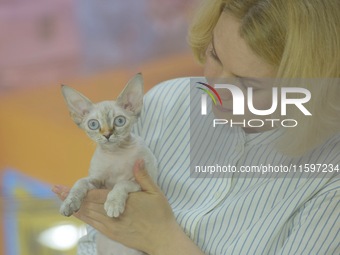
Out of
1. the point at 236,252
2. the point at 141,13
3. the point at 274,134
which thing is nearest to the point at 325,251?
the point at 236,252

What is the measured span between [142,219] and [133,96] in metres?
0.23

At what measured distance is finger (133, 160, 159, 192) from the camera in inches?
45.2

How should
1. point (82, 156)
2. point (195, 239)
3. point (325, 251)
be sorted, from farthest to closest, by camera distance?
1. point (82, 156)
2. point (195, 239)
3. point (325, 251)

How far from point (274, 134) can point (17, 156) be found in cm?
67

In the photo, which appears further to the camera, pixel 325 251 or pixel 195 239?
pixel 195 239

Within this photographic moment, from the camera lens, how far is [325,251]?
1.10m

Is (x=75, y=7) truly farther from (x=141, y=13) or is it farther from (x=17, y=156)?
(x=17, y=156)

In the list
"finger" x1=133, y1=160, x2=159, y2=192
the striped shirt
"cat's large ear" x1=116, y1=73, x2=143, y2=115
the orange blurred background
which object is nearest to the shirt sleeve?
the striped shirt

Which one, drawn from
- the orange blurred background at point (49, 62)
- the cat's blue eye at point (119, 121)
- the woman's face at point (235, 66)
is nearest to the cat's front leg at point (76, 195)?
the cat's blue eye at point (119, 121)

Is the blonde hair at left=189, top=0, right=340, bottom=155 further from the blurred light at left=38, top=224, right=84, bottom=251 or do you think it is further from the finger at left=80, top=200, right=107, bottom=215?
the blurred light at left=38, top=224, right=84, bottom=251

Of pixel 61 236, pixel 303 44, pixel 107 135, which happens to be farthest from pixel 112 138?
pixel 61 236

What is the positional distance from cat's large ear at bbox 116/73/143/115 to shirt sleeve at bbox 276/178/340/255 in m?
0.36

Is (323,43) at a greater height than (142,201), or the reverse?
(323,43)

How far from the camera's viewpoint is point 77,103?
1163 mm
